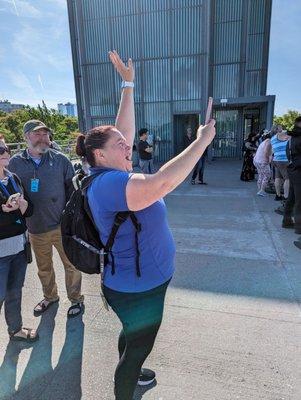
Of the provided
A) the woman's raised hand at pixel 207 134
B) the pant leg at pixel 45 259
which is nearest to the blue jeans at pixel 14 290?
the pant leg at pixel 45 259

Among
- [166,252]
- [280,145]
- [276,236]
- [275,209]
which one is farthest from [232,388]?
[280,145]

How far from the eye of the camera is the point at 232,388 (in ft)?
7.52

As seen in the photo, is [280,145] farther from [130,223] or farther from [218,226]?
[130,223]

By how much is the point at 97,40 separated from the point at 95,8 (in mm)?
1319

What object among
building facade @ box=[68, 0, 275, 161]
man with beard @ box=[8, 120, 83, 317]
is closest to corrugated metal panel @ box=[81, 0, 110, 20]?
building facade @ box=[68, 0, 275, 161]

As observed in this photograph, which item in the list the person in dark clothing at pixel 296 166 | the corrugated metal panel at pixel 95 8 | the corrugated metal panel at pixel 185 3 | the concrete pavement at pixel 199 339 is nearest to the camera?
the concrete pavement at pixel 199 339

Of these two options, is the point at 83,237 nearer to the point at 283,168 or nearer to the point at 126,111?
the point at 126,111

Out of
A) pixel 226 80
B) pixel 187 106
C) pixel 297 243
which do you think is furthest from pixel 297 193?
pixel 226 80

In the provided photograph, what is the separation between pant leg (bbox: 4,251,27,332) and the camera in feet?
9.16

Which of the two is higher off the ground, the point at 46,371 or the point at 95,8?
the point at 95,8

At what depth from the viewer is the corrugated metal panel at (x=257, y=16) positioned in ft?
47.9

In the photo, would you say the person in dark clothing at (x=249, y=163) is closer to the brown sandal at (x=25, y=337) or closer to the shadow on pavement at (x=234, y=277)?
the shadow on pavement at (x=234, y=277)

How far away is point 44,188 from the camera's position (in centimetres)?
302

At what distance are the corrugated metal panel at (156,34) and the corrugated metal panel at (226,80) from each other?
2607 millimetres
